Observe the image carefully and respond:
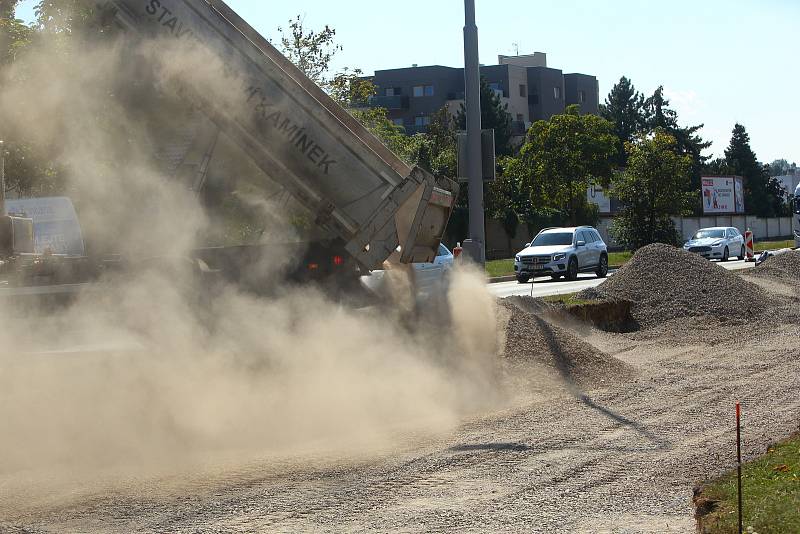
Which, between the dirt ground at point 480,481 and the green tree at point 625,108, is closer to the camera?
the dirt ground at point 480,481

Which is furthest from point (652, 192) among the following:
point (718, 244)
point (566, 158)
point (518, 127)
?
point (518, 127)

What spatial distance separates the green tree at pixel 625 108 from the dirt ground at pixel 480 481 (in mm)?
113731

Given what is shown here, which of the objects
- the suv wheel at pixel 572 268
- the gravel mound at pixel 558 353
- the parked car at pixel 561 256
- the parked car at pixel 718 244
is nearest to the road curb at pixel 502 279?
the parked car at pixel 561 256

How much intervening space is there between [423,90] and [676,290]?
8363 centimetres

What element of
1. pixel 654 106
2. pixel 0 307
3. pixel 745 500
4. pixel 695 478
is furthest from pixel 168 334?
pixel 654 106

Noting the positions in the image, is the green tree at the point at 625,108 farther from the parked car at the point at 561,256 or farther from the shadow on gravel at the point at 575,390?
the shadow on gravel at the point at 575,390

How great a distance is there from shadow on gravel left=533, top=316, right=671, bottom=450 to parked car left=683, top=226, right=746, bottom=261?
111ft

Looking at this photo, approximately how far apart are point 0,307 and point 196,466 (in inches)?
104

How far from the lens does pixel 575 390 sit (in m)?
11.9

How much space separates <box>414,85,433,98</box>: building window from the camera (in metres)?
101

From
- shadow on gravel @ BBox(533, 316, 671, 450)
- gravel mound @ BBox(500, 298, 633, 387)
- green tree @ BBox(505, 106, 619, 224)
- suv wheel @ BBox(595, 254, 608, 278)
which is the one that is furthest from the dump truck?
green tree @ BBox(505, 106, 619, 224)

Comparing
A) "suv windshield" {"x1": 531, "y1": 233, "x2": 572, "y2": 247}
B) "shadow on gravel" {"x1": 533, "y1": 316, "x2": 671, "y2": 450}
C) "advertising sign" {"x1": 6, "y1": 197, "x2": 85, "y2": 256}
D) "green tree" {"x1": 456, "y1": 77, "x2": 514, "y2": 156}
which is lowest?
"shadow on gravel" {"x1": 533, "y1": 316, "x2": 671, "y2": 450}

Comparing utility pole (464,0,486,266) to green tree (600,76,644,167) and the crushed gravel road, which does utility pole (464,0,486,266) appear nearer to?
the crushed gravel road

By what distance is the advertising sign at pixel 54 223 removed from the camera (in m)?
18.2
